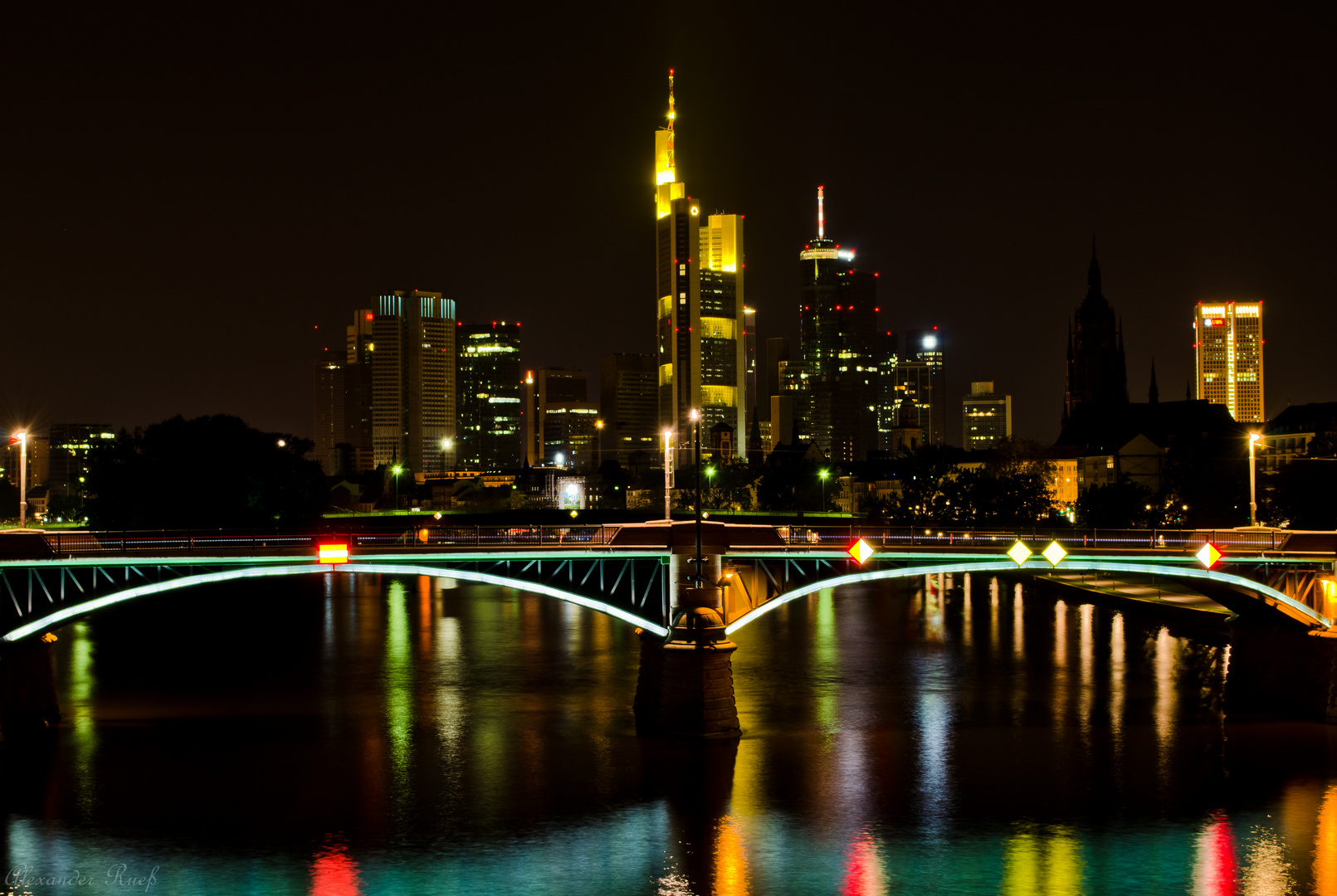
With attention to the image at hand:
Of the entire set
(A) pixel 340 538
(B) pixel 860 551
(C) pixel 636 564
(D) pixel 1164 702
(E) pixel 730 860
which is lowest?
(E) pixel 730 860

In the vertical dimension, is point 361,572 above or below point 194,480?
below

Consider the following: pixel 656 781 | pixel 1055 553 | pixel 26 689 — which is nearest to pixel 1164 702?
pixel 1055 553

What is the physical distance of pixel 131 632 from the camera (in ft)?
275

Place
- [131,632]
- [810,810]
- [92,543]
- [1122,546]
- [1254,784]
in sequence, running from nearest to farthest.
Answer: [810,810]
[1254,784]
[92,543]
[1122,546]
[131,632]

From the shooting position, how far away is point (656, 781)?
43.2 metres

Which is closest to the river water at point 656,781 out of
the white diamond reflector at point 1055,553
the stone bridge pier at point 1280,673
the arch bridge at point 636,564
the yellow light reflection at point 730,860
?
the yellow light reflection at point 730,860

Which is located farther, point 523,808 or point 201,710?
point 201,710

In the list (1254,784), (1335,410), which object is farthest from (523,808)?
(1335,410)

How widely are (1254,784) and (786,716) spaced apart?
59.6ft

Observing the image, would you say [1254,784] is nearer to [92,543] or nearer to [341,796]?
[341,796]

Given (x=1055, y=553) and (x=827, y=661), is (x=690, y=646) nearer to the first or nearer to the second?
(x=1055, y=553)

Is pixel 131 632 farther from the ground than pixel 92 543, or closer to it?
closer to it

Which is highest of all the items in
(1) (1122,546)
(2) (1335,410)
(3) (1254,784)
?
(2) (1335,410)

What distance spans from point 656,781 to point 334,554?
15.5 m
